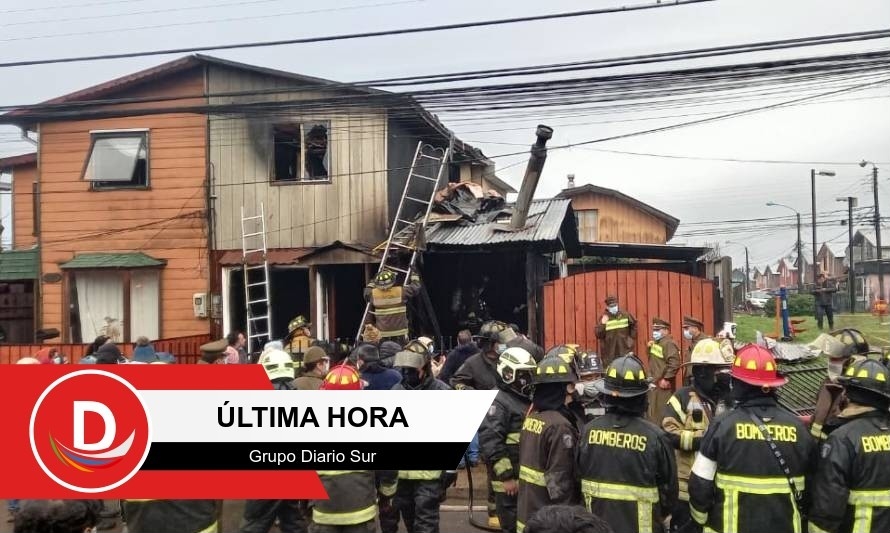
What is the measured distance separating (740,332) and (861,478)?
2046 cm

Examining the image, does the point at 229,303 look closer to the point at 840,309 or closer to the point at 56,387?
the point at 56,387

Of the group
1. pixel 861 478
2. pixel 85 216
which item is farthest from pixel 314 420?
pixel 85 216

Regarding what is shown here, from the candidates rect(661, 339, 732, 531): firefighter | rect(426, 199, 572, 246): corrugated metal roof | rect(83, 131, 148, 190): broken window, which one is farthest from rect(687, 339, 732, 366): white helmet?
rect(83, 131, 148, 190): broken window

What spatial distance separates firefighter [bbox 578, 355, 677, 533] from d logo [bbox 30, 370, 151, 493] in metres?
3.06

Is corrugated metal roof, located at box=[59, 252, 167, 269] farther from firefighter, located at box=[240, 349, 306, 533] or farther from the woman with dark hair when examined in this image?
the woman with dark hair

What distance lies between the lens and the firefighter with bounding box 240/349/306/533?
523 centimetres

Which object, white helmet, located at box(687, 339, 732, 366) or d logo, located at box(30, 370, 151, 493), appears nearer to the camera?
d logo, located at box(30, 370, 151, 493)

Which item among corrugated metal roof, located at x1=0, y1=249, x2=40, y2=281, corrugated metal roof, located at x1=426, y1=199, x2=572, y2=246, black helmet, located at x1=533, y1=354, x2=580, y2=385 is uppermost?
corrugated metal roof, located at x1=426, y1=199, x2=572, y2=246

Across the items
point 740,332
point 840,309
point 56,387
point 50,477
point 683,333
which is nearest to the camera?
point 50,477

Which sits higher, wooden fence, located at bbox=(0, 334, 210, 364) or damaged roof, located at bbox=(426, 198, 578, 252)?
damaged roof, located at bbox=(426, 198, 578, 252)

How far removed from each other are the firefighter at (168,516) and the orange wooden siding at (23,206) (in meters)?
13.9

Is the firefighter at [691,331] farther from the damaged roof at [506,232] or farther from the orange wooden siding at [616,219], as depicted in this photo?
the orange wooden siding at [616,219]

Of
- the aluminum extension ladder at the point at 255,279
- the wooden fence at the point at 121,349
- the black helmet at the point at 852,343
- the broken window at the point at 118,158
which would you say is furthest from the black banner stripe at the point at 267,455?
the broken window at the point at 118,158

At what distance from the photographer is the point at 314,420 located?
4938 mm
